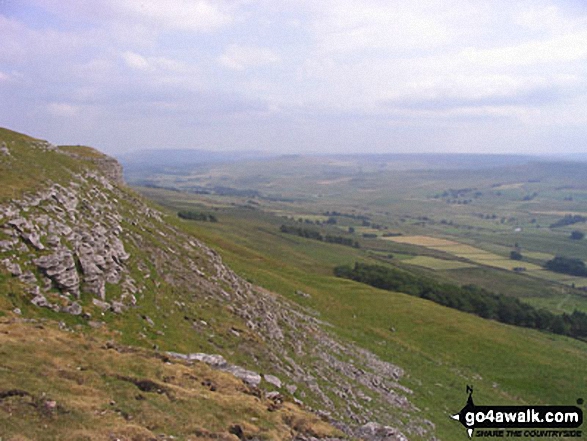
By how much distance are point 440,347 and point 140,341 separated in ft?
181

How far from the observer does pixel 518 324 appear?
116438 millimetres

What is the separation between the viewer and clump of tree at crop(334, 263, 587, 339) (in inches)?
4579

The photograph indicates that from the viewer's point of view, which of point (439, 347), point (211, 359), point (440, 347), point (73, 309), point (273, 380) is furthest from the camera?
point (440, 347)

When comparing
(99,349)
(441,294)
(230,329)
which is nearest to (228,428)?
(99,349)

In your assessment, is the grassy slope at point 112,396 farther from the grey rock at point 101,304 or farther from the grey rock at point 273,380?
the grey rock at point 273,380

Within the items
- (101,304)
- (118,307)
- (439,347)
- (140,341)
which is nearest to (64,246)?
(101,304)

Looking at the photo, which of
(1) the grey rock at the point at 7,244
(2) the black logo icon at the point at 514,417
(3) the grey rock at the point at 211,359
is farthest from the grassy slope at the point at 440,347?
(1) the grey rock at the point at 7,244

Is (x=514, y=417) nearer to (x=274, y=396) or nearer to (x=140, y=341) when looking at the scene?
(x=274, y=396)

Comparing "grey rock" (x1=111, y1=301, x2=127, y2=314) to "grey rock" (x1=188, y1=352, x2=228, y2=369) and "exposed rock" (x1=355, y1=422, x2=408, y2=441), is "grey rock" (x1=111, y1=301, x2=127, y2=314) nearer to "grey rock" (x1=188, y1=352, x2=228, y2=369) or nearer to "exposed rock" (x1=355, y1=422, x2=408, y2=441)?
"grey rock" (x1=188, y1=352, x2=228, y2=369)

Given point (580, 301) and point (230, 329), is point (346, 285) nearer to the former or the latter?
point (230, 329)

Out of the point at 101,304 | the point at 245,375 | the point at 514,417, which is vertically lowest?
the point at 514,417

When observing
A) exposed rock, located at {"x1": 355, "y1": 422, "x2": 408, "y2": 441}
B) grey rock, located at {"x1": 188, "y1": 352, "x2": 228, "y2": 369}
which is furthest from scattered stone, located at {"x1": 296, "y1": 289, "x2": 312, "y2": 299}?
exposed rock, located at {"x1": 355, "y1": 422, "x2": 408, "y2": 441}

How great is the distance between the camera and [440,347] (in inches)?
2859

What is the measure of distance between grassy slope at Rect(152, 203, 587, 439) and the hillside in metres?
6.16
